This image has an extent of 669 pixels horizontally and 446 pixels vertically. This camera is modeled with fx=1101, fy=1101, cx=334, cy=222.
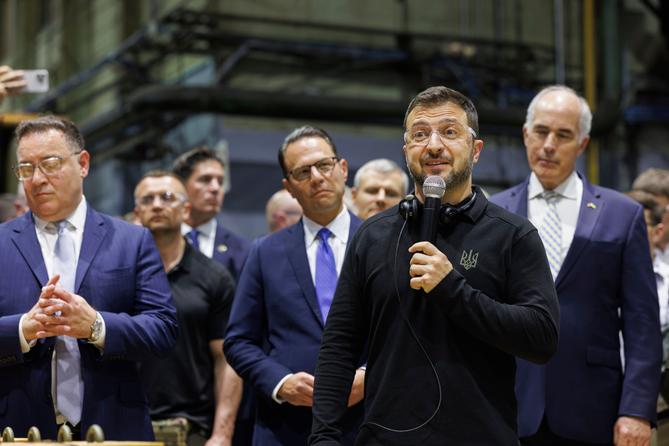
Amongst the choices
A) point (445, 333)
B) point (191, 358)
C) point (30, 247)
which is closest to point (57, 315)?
point (30, 247)

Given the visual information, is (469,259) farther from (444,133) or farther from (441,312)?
Answer: (444,133)

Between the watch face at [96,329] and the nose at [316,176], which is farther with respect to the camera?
the nose at [316,176]

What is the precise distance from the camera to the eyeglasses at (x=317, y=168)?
3.90 m

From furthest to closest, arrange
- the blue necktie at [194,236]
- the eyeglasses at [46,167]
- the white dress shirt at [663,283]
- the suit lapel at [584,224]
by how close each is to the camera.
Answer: the blue necktie at [194,236] < the white dress shirt at [663,283] < the suit lapel at [584,224] < the eyeglasses at [46,167]

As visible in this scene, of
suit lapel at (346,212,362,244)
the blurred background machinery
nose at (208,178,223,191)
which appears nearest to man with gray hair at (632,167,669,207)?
suit lapel at (346,212,362,244)

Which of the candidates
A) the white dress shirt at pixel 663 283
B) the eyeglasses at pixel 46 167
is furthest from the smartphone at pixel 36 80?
the white dress shirt at pixel 663 283

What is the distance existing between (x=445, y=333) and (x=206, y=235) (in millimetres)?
3020

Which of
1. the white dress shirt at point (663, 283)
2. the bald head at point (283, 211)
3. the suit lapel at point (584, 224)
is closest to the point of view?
the suit lapel at point (584, 224)

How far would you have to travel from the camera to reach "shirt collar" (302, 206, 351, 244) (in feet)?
12.8

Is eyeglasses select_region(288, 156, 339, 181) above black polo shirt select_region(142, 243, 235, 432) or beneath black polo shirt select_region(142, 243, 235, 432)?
above

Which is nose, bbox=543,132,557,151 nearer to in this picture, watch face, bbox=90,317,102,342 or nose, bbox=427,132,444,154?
nose, bbox=427,132,444,154

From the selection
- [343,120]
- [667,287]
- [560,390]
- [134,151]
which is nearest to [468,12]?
[343,120]

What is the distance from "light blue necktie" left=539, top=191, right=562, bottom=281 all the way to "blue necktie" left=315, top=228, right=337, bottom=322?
0.74 meters

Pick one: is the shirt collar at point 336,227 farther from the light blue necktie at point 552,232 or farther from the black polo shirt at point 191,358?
the black polo shirt at point 191,358
